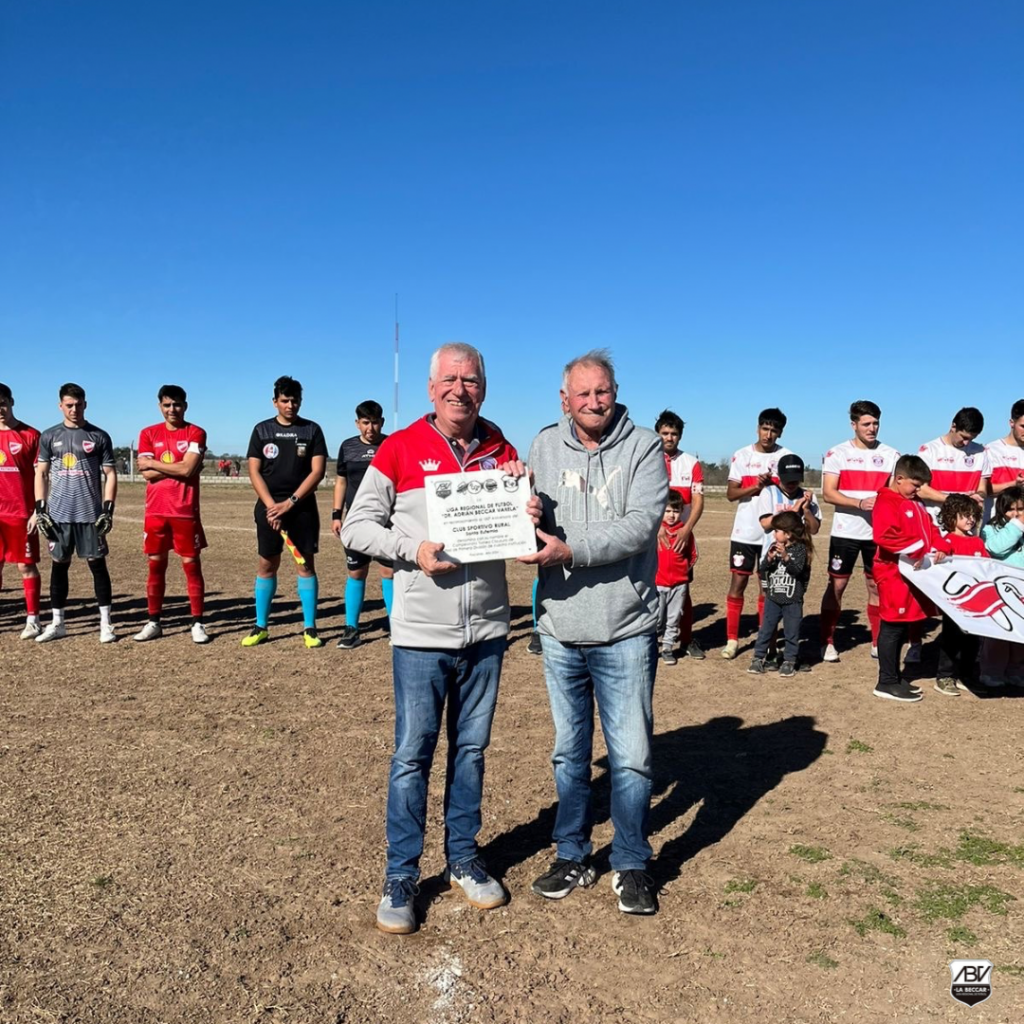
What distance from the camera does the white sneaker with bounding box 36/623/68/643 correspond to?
8164 millimetres

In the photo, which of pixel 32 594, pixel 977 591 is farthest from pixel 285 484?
pixel 977 591

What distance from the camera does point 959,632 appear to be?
6.84 meters

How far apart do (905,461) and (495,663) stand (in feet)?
15.1

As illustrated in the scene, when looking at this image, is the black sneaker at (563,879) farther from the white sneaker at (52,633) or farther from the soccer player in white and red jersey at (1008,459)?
the white sneaker at (52,633)

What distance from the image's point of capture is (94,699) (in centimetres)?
625

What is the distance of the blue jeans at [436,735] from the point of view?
3.32 m

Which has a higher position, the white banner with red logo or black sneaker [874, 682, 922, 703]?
the white banner with red logo

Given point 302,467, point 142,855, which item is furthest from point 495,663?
point 302,467

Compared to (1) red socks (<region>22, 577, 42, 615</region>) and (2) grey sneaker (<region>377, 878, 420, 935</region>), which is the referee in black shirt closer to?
(1) red socks (<region>22, 577, 42, 615</region>)

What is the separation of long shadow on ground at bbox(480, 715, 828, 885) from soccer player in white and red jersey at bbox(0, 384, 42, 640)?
20.6ft

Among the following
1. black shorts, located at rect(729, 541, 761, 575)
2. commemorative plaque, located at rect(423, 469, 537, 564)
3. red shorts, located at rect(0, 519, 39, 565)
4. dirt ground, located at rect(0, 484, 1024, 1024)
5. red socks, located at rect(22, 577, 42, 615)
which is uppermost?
commemorative plaque, located at rect(423, 469, 537, 564)

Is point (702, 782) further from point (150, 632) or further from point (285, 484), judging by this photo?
point (150, 632)

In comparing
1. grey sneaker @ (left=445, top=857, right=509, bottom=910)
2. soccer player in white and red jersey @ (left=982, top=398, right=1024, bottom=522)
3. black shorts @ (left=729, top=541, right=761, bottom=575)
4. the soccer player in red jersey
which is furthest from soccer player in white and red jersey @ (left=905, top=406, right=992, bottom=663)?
the soccer player in red jersey

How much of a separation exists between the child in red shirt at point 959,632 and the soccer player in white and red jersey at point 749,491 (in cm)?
144
